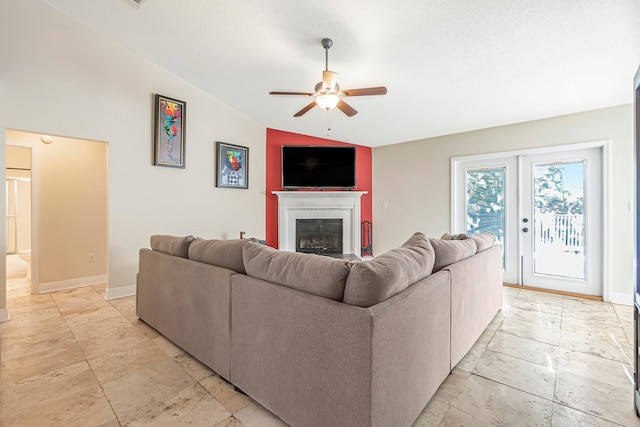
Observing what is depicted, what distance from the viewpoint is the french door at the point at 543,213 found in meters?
3.54

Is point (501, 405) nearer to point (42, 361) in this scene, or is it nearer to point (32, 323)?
point (42, 361)

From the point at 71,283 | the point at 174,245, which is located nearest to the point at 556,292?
the point at 174,245

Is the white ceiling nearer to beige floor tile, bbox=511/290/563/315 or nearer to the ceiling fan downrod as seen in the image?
the ceiling fan downrod

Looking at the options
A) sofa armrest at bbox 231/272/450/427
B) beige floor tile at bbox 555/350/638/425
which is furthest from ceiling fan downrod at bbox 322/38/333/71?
beige floor tile at bbox 555/350/638/425

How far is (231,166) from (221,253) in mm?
3050

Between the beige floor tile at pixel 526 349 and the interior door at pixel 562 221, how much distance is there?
2062 millimetres

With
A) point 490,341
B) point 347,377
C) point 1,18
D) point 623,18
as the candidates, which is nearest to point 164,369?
point 347,377

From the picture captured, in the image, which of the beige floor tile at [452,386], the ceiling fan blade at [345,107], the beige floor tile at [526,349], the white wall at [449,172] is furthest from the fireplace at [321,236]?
the beige floor tile at [452,386]

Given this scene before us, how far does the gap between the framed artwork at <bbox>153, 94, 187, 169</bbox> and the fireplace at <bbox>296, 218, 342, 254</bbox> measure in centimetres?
247

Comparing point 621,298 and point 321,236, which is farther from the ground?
point 321,236

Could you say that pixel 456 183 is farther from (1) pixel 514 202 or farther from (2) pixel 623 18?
(2) pixel 623 18

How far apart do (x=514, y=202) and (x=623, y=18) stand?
99.1 inches

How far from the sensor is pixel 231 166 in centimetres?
457

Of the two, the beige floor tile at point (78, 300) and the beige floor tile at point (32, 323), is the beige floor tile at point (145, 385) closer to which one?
the beige floor tile at point (32, 323)
